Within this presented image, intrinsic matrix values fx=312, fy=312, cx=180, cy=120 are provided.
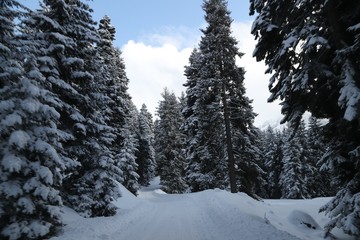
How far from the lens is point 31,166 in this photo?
9.88 metres

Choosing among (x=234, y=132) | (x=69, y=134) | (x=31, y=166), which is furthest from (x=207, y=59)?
(x=31, y=166)

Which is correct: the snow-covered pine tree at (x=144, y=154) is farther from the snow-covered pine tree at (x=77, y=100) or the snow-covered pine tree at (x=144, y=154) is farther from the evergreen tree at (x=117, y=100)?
the snow-covered pine tree at (x=77, y=100)

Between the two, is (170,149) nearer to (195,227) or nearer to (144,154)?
(144,154)

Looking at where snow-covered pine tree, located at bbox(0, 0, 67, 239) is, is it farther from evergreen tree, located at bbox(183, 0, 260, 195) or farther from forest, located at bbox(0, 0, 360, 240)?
evergreen tree, located at bbox(183, 0, 260, 195)

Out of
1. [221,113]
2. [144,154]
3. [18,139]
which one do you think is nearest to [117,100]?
[221,113]

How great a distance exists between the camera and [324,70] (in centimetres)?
865

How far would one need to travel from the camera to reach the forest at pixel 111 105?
8898 mm

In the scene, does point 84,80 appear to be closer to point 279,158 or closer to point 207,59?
point 207,59

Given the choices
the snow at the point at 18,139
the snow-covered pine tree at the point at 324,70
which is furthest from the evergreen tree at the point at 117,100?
the snow-covered pine tree at the point at 324,70

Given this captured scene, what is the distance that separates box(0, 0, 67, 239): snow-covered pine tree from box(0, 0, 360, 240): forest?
0.11ft

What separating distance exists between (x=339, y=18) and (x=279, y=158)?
55.5 metres

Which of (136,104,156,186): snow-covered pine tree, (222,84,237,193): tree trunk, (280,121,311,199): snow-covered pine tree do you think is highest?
(136,104,156,186): snow-covered pine tree

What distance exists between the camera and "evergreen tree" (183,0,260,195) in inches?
979

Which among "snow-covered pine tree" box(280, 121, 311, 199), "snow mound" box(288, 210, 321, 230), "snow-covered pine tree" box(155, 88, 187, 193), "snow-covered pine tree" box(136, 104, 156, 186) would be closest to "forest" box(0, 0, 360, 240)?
"snow mound" box(288, 210, 321, 230)
